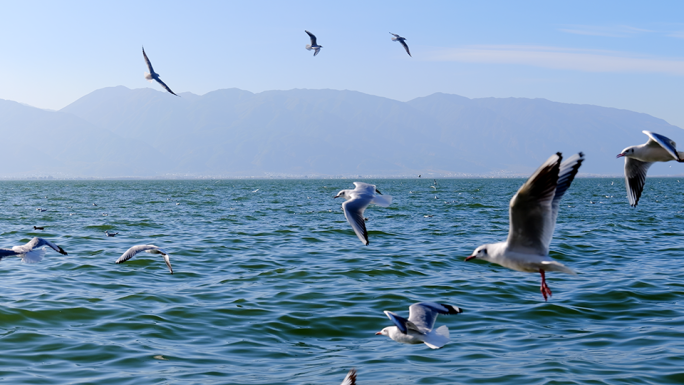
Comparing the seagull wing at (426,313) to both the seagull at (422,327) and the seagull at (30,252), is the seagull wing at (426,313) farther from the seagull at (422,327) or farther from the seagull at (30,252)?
the seagull at (30,252)

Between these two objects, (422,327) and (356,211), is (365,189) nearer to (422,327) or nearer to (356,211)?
(356,211)

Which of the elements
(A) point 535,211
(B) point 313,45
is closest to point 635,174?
(A) point 535,211

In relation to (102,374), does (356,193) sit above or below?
above

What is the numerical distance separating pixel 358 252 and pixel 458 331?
9.36 meters

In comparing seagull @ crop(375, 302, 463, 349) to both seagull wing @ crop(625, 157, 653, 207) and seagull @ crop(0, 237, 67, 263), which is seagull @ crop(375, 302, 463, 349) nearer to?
seagull wing @ crop(625, 157, 653, 207)

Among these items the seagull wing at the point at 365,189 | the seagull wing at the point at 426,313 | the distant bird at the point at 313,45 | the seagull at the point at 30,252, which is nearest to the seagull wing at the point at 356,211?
the seagull wing at the point at 365,189

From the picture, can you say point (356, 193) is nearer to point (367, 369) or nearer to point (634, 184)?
point (367, 369)

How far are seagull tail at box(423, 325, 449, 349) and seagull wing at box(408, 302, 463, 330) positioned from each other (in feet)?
0.40

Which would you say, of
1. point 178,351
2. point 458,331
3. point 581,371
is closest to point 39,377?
point 178,351

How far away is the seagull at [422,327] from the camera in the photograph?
22.7 feet

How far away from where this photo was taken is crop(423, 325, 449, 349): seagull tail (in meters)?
6.94

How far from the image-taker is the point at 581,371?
8.59 m

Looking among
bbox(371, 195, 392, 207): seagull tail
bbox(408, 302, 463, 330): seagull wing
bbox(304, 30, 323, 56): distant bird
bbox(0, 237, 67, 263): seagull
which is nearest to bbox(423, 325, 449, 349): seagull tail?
bbox(408, 302, 463, 330): seagull wing

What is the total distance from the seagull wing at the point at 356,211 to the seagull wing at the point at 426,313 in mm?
1422
